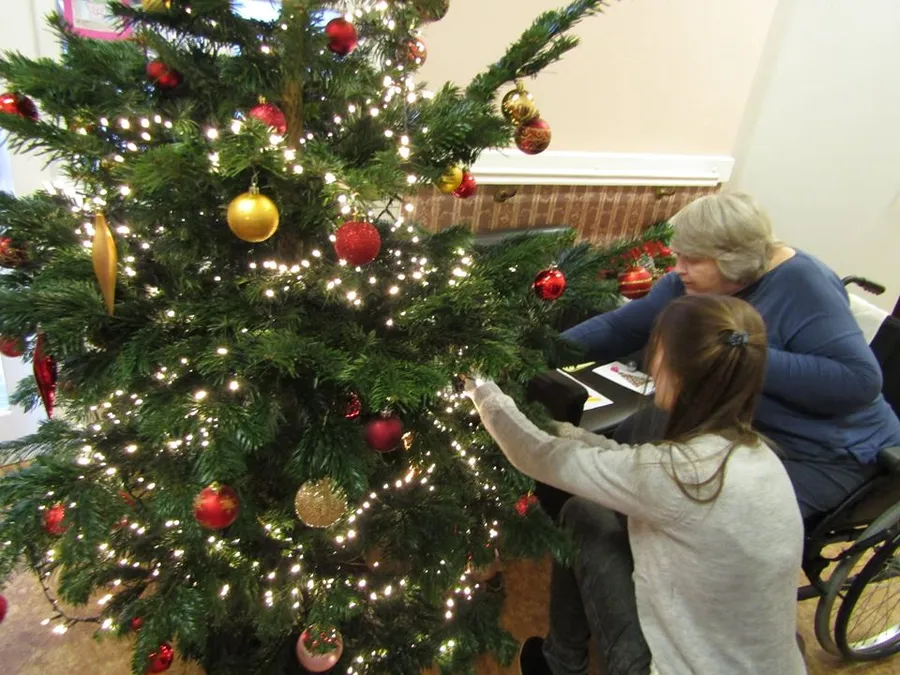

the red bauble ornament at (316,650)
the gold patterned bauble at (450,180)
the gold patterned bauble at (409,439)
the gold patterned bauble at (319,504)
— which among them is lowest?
the red bauble ornament at (316,650)

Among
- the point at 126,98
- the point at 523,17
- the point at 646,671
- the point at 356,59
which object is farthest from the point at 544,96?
the point at 646,671

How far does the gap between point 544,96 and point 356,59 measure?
175 cm

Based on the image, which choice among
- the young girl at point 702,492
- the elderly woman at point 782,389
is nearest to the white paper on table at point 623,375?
the elderly woman at point 782,389

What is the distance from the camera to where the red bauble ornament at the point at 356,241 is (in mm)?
631

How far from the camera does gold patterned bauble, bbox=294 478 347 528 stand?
0.79 m

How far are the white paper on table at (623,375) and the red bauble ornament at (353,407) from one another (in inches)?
51.7

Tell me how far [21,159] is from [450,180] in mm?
1463

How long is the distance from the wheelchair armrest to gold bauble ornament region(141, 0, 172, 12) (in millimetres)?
1579

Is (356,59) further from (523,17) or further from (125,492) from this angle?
(523,17)

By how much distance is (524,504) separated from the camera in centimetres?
99

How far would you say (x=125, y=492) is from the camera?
82cm

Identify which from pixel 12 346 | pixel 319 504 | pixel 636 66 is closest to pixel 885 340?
pixel 636 66

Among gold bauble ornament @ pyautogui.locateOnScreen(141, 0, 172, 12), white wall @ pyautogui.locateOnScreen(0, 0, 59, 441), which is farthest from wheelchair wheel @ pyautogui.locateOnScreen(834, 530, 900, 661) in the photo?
white wall @ pyautogui.locateOnScreen(0, 0, 59, 441)

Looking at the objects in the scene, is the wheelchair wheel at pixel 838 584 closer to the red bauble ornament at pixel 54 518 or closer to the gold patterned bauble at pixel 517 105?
the gold patterned bauble at pixel 517 105
